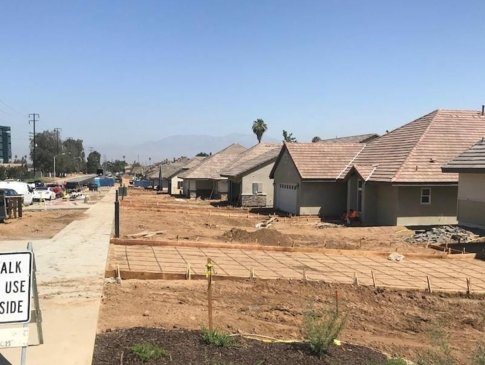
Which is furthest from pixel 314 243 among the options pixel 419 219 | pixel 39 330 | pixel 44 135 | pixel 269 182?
pixel 44 135

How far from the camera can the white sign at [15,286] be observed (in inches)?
210

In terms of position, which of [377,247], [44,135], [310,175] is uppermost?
[44,135]

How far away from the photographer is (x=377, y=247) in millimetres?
20578

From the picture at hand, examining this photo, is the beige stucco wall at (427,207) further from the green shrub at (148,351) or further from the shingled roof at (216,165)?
the shingled roof at (216,165)

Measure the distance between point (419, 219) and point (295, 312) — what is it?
62.4 ft

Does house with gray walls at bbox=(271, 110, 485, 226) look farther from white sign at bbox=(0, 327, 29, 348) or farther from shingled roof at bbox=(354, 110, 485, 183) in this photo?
white sign at bbox=(0, 327, 29, 348)

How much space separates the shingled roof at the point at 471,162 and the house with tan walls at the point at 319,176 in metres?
10.4

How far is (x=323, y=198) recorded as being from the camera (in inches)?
1328

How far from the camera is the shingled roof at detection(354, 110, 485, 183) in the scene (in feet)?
87.8

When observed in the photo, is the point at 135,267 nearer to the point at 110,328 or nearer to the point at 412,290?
the point at 110,328

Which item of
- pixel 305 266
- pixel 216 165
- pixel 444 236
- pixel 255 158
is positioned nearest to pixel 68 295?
pixel 305 266

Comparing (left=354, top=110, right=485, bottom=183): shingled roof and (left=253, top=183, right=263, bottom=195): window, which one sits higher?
(left=354, top=110, right=485, bottom=183): shingled roof

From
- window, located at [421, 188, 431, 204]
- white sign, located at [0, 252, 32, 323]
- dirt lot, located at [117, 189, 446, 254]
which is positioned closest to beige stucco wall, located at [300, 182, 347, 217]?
dirt lot, located at [117, 189, 446, 254]

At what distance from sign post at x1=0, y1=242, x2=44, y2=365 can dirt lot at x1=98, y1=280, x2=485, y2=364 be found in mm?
2293
